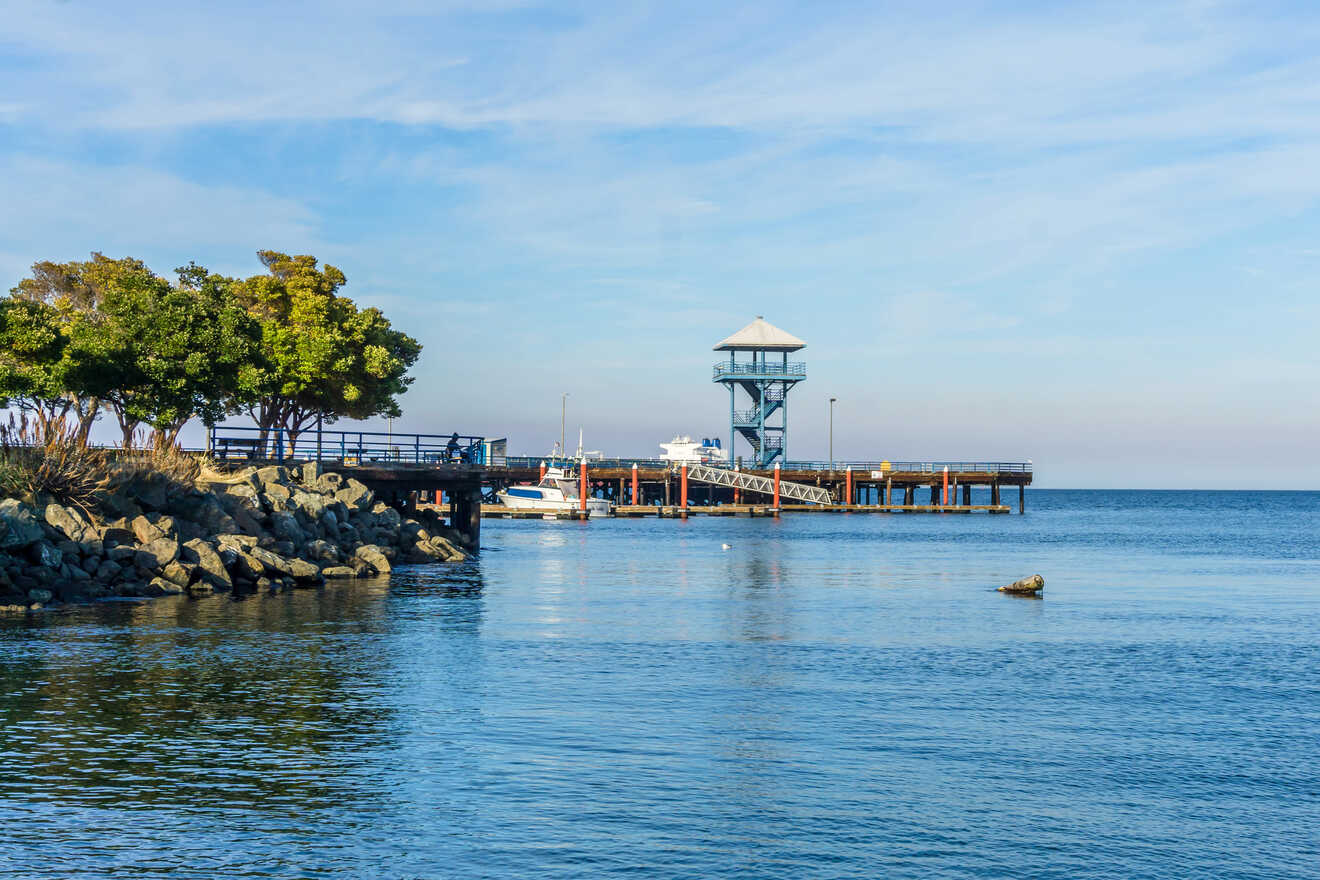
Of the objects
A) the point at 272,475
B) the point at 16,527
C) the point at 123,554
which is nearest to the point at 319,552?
the point at 272,475

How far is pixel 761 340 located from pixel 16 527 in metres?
82.7

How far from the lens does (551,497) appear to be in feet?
322

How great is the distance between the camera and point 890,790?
14.4 metres

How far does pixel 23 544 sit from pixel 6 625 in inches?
209

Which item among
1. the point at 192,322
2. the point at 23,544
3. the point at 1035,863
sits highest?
the point at 192,322

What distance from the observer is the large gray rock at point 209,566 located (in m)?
34.8

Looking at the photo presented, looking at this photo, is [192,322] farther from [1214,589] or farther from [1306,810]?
[1306,810]

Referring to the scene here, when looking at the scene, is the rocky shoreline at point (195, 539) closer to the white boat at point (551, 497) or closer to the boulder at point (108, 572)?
the boulder at point (108, 572)

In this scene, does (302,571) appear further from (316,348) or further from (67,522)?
(316,348)

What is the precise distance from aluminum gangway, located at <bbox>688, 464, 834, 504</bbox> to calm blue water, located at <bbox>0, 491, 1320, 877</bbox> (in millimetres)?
72315

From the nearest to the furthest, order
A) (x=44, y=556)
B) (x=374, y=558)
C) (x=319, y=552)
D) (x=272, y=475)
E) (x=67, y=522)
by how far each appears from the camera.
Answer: (x=44, y=556) < (x=67, y=522) < (x=319, y=552) < (x=374, y=558) < (x=272, y=475)

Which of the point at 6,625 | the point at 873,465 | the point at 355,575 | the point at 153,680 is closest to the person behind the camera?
the point at 153,680

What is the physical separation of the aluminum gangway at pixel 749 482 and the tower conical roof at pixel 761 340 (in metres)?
11.6

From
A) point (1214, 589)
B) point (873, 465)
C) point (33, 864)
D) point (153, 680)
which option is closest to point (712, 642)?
point (153, 680)
